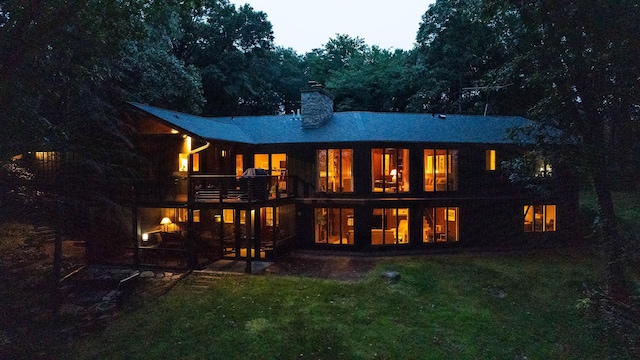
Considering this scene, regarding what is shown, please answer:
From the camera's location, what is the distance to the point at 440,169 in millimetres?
18750

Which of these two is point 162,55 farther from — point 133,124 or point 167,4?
point 167,4

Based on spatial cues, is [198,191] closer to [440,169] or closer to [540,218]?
[440,169]

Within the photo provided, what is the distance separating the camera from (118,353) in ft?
33.0

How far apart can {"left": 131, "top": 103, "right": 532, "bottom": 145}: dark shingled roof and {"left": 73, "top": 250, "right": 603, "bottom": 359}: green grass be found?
6.36 metres

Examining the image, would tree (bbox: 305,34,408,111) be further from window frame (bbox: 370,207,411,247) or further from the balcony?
the balcony

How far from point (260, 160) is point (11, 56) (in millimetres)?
11730

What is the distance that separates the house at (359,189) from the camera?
1688 centimetres

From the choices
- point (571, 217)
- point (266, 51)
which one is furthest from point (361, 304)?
point (266, 51)

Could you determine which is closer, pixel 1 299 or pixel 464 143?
pixel 1 299

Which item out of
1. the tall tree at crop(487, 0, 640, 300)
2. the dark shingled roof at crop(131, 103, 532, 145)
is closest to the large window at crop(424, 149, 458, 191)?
the dark shingled roof at crop(131, 103, 532, 145)

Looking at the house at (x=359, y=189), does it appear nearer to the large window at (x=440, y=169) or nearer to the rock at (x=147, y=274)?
the large window at (x=440, y=169)

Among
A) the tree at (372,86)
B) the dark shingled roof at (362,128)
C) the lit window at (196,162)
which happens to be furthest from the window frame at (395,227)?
the tree at (372,86)

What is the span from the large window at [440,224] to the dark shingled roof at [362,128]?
Answer: 130 inches

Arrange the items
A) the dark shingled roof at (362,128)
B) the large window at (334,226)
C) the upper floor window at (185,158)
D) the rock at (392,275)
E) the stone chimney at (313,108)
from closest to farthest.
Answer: the rock at (392,275) → the upper floor window at (185,158) → the dark shingled roof at (362,128) → the large window at (334,226) → the stone chimney at (313,108)
